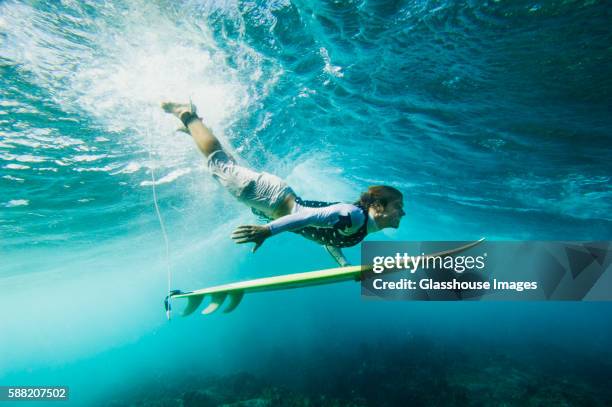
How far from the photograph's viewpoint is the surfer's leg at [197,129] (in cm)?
389

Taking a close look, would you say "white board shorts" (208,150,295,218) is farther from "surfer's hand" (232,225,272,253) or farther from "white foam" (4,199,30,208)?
"white foam" (4,199,30,208)

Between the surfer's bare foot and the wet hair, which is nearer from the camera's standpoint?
the wet hair

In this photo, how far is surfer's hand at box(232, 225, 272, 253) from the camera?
9.15ft

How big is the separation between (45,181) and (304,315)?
4433 centimetres

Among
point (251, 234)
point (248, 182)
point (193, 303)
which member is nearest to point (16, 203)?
point (193, 303)

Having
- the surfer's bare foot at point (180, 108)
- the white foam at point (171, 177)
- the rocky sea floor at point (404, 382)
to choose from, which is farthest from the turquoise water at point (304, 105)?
the surfer's bare foot at point (180, 108)

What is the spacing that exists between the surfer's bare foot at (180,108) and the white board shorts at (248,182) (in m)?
0.86

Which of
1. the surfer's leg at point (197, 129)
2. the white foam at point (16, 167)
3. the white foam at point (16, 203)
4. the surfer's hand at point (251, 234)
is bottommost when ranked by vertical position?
the surfer's hand at point (251, 234)

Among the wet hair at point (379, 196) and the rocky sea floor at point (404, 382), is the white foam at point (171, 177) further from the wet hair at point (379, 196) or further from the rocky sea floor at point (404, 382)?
the rocky sea floor at point (404, 382)

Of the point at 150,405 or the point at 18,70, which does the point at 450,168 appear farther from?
the point at 150,405

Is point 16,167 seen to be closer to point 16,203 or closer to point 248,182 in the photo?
point 16,203

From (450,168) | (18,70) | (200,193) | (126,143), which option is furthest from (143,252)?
(450,168)

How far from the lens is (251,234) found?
2826 millimetres

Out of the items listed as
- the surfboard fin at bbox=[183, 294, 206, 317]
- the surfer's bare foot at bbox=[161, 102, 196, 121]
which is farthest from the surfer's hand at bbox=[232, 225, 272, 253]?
the surfboard fin at bbox=[183, 294, 206, 317]
